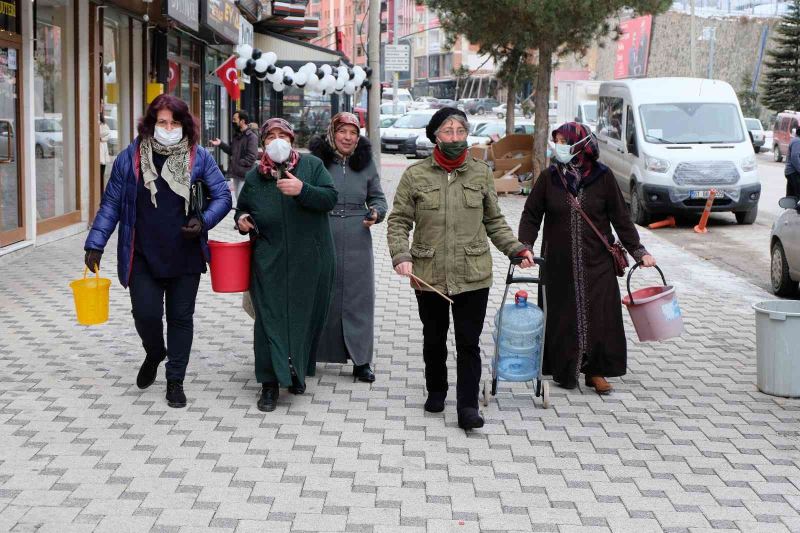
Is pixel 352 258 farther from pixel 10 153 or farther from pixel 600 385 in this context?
pixel 10 153

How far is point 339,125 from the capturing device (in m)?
6.71

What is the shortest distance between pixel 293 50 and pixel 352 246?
834 inches

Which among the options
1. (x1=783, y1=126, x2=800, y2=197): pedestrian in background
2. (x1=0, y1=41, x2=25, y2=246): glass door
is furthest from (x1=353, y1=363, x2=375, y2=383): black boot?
(x1=783, y1=126, x2=800, y2=197): pedestrian in background

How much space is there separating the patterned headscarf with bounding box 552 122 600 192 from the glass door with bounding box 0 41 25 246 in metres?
6.85

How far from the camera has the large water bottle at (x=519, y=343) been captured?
6.38m

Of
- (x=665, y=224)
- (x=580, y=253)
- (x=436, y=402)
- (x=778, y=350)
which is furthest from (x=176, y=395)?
(x=665, y=224)

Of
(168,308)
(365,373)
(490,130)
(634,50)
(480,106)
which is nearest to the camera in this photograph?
(168,308)

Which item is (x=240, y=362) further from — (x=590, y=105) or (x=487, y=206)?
Answer: (x=590, y=105)

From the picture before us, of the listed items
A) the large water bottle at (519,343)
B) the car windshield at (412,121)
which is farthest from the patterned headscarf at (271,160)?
the car windshield at (412,121)

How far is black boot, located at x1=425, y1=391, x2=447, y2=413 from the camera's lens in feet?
20.7

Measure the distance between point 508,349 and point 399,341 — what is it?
2.12 metres

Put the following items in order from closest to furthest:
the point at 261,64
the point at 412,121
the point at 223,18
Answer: the point at 223,18 < the point at 261,64 < the point at 412,121

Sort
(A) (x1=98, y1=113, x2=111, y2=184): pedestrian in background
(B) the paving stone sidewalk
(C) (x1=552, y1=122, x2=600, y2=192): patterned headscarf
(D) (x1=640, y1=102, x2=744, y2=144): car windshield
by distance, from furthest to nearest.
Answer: (D) (x1=640, y1=102, x2=744, y2=144): car windshield, (A) (x1=98, y1=113, x2=111, y2=184): pedestrian in background, (C) (x1=552, y1=122, x2=600, y2=192): patterned headscarf, (B) the paving stone sidewalk

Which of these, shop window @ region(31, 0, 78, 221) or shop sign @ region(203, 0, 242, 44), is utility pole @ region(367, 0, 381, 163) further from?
shop window @ region(31, 0, 78, 221)
